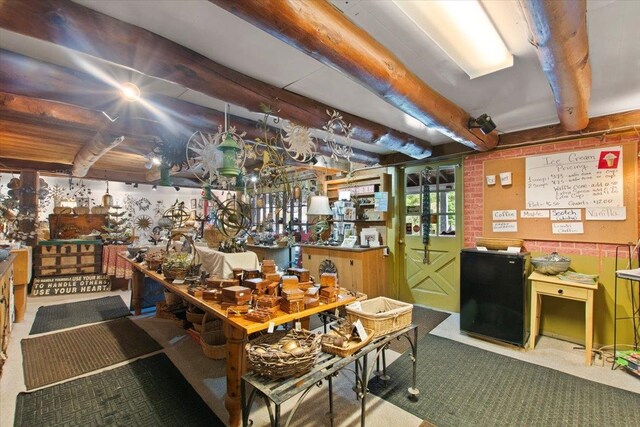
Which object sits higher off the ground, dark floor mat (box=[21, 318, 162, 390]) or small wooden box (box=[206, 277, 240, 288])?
small wooden box (box=[206, 277, 240, 288])

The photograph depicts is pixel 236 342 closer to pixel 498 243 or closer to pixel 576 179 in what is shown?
pixel 498 243

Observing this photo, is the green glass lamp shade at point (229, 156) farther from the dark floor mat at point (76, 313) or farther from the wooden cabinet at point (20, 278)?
the wooden cabinet at point (20, 278)

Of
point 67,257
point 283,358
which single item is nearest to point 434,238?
point 283,358

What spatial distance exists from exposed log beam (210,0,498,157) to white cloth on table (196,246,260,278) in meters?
1.77

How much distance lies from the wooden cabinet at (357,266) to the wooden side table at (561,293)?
2.03 m

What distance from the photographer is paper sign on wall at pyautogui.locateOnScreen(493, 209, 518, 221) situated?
144 inches

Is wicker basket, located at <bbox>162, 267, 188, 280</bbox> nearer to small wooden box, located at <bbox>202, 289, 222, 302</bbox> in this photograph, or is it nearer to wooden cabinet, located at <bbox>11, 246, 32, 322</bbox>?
small wooden box, located at <bbox>202, 289, 222, 302</bbox>

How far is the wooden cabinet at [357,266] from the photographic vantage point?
173 inches

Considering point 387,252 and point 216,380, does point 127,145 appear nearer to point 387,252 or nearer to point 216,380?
point 216,380

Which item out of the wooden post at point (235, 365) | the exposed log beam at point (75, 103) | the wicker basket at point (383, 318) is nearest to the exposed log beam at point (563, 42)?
the wicker basket at point (383, 318)

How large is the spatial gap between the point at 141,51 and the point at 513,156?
13.2 ft

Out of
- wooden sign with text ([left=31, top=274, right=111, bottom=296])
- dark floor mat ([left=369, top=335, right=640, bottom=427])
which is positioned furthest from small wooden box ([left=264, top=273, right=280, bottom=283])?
wooden sign with text ([left=31, top=274, right=111, bottom=296])

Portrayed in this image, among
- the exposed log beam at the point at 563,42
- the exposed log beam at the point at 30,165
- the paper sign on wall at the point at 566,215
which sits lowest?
the paper sign on wall at the point at 566,215

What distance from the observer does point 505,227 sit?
3.73 meters
